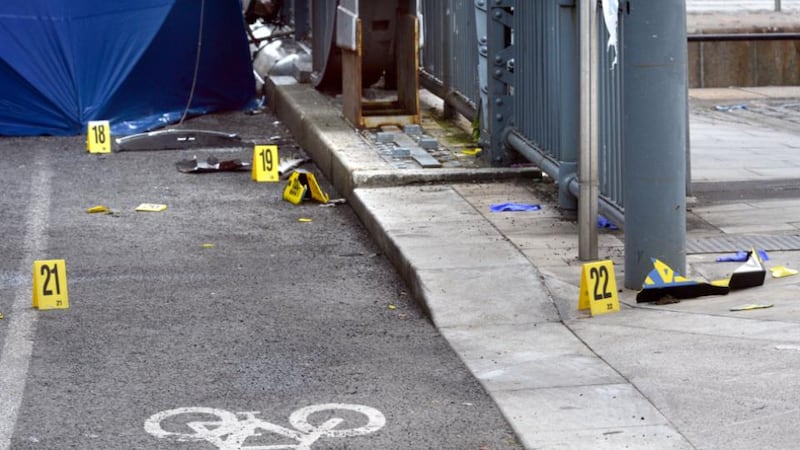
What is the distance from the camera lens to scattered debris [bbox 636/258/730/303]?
6.75 metres

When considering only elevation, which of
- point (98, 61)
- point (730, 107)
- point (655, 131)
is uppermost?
point (98, 61)

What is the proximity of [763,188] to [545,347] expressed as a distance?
353 centimetres

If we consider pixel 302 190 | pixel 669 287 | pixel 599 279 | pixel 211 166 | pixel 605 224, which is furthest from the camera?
pixel 211 166

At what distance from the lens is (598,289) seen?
6617 mm

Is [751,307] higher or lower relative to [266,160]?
lower

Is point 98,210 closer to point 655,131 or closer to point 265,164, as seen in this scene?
point 265,164

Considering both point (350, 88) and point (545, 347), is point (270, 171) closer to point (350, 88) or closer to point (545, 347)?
point (350, 88)

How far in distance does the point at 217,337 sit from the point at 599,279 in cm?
172

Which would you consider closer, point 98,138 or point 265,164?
point 265,164

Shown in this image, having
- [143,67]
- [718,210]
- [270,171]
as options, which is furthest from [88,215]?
[143,67]

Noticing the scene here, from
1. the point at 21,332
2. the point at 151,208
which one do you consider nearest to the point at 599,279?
the point at 21,332

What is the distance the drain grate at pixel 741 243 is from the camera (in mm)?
7574

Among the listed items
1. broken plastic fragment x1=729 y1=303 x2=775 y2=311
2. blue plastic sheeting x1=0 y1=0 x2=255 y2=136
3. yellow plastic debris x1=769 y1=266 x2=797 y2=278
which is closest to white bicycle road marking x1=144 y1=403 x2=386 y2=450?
broken plastic fragment x1=729 y1=303 x2=775 y2=311

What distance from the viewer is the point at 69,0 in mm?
13875
